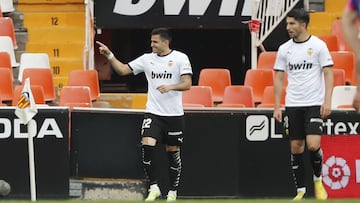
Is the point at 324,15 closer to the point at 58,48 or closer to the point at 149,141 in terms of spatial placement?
the point at 58,48

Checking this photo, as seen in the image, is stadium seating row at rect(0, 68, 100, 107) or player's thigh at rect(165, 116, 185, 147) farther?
stadium seating row at rect(0, 68, 100, 107)

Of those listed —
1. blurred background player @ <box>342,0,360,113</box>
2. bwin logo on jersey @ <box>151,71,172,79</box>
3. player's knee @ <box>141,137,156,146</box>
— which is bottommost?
player's knee @ <box>141,137,156,146</box>

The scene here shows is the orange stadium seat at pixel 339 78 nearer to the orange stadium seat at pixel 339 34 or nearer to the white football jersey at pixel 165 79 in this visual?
the orange stadium seat at pixel 339 34

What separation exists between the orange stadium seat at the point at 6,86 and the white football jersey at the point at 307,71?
5.05 m

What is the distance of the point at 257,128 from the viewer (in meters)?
14.4

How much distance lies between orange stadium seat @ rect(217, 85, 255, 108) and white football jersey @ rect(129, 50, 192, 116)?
2626 millimetres

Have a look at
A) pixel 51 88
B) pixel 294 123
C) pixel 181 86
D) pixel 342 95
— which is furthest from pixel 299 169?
pixel 51 88

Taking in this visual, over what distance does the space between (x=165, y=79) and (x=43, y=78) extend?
4.02 metres

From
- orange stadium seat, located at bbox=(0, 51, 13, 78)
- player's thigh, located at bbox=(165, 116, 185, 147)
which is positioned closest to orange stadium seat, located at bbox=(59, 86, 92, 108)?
orange stadium seat, located at bbox=(0, 51, 13, 78)

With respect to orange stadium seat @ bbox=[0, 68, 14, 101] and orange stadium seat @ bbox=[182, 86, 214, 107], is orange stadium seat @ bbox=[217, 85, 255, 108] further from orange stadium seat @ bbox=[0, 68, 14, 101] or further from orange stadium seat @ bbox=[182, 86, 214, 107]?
orange stadium seat @ bbox=[0, 68, 14, 101]

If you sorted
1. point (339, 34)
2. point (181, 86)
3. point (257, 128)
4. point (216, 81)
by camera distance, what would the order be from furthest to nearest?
point (339, 34)
point (216, 81)
point (257, 128)
point (181, 86)

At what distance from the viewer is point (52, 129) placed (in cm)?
1430

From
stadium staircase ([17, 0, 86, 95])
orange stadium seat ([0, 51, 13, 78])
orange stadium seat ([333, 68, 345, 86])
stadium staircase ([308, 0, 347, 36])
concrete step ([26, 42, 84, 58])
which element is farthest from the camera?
stadium staircase ([308, 0, 347, 36])

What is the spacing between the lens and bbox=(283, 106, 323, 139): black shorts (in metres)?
12.8
